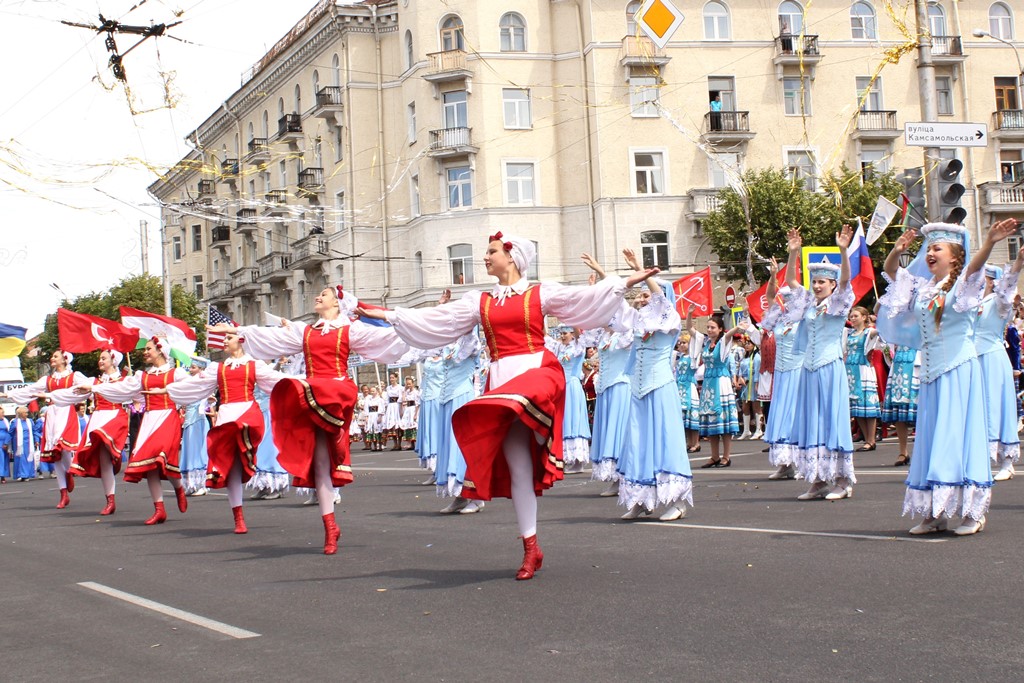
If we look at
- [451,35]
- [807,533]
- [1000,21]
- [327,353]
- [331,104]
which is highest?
[1000,21]

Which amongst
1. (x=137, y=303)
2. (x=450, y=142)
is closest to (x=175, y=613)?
(x=450, y=142)

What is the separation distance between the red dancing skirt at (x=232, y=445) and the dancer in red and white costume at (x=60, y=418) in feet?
16.3

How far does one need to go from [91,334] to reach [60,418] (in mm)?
1273

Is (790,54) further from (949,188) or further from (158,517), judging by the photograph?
(158,517)

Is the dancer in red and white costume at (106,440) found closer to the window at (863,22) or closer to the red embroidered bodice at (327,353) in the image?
the red embroidered bodice at (327,353)

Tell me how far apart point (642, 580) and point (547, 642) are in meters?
1.65

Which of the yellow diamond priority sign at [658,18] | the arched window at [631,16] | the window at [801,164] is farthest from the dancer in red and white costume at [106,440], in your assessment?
the window at [801,164]

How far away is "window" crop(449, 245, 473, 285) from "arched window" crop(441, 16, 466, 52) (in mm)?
7006

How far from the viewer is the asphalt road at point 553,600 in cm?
528

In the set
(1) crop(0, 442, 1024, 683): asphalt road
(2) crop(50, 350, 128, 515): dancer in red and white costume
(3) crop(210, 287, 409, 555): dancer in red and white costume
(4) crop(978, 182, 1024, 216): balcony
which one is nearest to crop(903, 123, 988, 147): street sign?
(1) crop(0, 442, 1024, 683): asphalt road

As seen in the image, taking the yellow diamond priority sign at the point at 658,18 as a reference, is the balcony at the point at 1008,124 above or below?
above

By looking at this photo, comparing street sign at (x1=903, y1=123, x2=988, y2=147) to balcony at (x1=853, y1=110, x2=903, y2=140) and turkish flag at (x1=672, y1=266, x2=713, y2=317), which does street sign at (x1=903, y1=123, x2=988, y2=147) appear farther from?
balcony at (x1=853, y1=110, x2=903, y2=140)

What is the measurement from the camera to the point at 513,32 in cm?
4416

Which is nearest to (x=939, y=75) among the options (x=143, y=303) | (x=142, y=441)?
(x=143, y=303)
